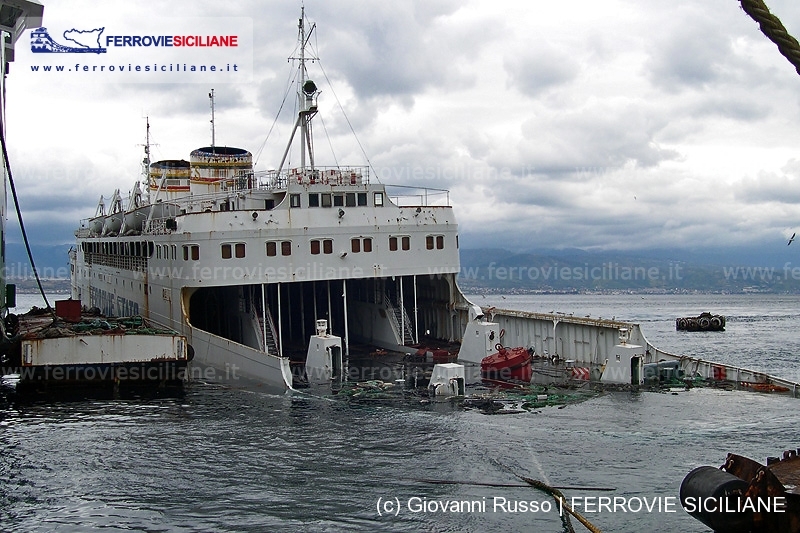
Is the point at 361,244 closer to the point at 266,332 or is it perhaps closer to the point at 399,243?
the point at 399,243

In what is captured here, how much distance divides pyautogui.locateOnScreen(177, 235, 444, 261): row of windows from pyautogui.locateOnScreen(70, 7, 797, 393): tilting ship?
0.04 m

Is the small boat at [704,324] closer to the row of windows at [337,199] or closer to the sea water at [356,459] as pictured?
the row of windows at [337,199]

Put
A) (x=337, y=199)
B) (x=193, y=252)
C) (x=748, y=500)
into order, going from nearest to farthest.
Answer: (x=748, y=500) → (x=193, y=252) → (x=337, y=199)

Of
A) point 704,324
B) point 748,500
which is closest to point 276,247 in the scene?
point 748,500

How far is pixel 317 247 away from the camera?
32.4 metres

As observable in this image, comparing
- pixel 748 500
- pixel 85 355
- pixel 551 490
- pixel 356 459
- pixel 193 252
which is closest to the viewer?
pixel 748 500

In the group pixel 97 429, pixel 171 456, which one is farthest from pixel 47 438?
pixel 171 456

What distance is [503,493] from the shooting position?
1678 centimetres

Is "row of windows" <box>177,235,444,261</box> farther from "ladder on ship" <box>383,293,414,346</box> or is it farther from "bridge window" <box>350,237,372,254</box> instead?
"ladder on ship" <box>383,293,414,346</box>

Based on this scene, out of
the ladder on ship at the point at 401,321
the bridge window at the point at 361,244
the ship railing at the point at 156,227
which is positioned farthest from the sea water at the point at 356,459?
the ladder on ship at the point at 401,321

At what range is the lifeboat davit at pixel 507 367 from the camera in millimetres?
28875

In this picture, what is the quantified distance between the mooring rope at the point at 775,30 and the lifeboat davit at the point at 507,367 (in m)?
24.2

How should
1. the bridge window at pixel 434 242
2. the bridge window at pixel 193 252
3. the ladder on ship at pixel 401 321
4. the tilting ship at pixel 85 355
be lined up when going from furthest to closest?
1. the ladder on ship at pixel 401 321
2. the bridge window at pixel 434 242
3. the bridge window at pixel 193 252
4. the tilting ship at pixel 85 355

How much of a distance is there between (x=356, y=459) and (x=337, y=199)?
16503 mm
